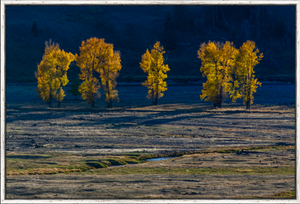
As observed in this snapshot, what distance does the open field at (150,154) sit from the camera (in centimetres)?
1510

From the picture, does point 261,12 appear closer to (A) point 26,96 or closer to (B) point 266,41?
(B) point 266,41

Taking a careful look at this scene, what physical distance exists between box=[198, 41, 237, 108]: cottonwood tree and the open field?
6089 mm

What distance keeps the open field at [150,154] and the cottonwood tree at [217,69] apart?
609cm

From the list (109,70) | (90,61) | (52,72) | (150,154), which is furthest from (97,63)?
(150,154)

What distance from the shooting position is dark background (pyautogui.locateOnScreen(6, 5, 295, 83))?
4532 inches

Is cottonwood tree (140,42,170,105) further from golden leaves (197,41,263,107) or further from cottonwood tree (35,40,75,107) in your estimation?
cottonwood tree (35,40,75,107)

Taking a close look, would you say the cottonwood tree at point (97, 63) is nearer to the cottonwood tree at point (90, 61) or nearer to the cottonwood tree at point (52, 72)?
the cottonwood tree at point (90, 61)

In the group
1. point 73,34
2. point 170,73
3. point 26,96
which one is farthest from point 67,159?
point 73,34

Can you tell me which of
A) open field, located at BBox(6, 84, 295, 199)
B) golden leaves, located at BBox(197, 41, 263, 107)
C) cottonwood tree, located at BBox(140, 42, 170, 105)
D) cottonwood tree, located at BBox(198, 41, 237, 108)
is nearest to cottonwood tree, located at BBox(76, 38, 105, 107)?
open field, located at BBox(6, 84, 295, 199)

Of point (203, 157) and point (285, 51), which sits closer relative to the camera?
point (203, 157)

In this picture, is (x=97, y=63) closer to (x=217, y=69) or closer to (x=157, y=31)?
(x=217, y=69)

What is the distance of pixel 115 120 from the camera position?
40500 millimetres

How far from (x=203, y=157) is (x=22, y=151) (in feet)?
42.9

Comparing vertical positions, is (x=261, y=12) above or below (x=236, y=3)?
above
